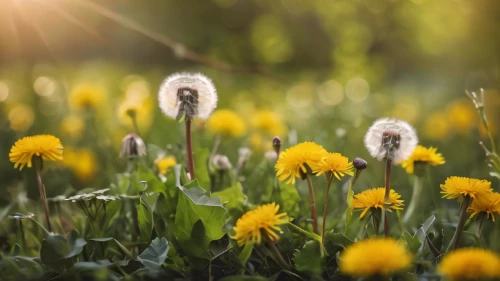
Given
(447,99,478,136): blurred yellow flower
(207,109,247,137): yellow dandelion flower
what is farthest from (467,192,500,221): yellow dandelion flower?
(447,99,478,136): blurred yellow flower

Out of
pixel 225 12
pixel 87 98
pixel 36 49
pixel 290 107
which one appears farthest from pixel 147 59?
pixel 87 98

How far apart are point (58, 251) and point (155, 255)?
0.22m

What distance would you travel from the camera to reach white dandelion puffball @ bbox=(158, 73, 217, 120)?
50.6 inches

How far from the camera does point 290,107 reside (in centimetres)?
426

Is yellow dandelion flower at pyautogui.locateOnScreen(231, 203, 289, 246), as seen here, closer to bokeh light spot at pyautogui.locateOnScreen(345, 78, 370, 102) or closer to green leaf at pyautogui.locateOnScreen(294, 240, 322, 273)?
green leaf at pyautogui.locateOnScreen(294, 240, 322, 273)

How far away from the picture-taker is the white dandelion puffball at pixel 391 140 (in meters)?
1.18

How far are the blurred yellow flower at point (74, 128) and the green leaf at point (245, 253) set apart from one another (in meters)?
1.96

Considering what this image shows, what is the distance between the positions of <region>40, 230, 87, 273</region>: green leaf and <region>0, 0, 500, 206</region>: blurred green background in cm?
61

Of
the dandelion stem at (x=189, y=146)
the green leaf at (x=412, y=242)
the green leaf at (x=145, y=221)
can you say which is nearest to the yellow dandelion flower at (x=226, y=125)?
the dandelion stem at (x=189, y=146)

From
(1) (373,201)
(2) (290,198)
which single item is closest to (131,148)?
(2) (290,198)

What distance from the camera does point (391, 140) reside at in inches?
46.3

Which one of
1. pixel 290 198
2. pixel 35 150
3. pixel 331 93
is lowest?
pixel 290 198

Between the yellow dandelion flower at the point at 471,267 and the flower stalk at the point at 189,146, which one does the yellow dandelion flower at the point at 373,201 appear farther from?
the flower stalk at the point at 189,146

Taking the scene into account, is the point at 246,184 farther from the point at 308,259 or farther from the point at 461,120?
the point at 461,120
